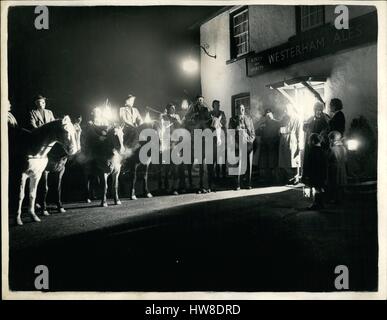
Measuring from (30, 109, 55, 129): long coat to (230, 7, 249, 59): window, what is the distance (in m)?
2.83

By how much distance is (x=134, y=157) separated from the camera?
4.31m

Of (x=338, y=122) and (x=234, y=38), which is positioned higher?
(x=234, y=38)

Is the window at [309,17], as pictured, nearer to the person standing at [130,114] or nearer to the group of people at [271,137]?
the group of people at [271,137]

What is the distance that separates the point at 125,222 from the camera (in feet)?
12.4

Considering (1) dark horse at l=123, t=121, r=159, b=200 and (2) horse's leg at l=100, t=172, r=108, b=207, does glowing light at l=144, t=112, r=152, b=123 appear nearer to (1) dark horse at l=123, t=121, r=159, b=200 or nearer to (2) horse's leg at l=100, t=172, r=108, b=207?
(1) dark horse at l=123, t=121, r=159, b=200

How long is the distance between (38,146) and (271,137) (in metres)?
2.98

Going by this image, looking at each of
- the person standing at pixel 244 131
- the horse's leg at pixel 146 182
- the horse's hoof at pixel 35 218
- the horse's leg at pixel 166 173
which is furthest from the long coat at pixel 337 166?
the horse's hoof at pixel 35 218

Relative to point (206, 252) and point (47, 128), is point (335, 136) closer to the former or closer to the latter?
point (206, 252)

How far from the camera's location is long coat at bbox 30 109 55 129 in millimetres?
3781

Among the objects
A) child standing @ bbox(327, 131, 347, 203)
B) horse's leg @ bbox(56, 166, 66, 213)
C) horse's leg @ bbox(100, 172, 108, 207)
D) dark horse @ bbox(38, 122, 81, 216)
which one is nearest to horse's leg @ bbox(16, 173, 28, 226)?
dark horse @ bbox(38, 122, 81, 216)

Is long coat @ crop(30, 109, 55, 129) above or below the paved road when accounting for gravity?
above

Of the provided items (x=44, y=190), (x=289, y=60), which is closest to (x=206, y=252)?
(x=44, y=190)

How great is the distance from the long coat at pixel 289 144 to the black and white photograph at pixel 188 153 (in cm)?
Answer: 2

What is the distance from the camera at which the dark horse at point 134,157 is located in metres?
4.11
